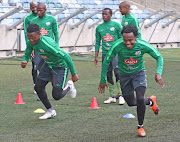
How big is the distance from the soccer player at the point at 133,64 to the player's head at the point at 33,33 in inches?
47.5

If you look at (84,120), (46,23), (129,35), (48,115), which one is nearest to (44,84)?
(48,115)

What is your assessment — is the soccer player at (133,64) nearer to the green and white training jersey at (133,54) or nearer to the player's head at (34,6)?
the green and white training jersey at (133,54)

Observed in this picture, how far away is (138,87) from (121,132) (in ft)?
2.37

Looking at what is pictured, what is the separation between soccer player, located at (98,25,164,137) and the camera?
633 cm

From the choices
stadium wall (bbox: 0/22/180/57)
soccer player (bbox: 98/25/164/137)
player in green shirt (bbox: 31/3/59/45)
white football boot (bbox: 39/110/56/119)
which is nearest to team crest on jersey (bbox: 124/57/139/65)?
soccer player (bbox: 98/25/164/137)

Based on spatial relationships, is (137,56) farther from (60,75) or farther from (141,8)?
(141,8)

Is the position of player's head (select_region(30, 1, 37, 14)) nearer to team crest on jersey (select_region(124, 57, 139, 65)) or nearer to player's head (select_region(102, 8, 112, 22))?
player's head (select_region(102, 8, 112, 22))

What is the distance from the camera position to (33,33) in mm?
6980

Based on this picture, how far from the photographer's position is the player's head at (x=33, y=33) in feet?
22.8

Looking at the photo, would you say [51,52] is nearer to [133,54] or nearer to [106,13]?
[133,54]

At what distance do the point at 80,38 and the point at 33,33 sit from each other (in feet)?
55.3

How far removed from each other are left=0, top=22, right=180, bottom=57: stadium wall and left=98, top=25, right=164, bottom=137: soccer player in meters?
13.7

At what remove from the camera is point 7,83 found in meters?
12.8

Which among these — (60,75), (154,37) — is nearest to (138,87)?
(60,75)
